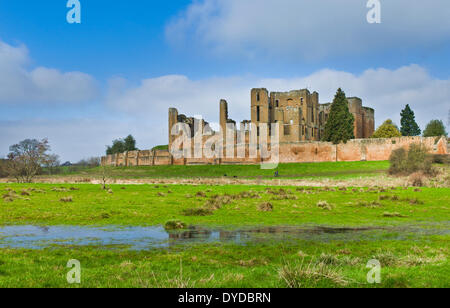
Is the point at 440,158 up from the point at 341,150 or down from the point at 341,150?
down

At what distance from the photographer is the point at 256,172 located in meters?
68.1

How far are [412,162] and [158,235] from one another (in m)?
44.5

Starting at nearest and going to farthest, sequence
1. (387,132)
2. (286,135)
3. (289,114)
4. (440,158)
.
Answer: (440,158), (387,132), (286,135), (289,114)

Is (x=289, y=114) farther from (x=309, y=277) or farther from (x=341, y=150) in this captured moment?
(x=309, y=277)

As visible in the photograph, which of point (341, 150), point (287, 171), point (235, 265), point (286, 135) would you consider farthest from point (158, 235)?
point (286, 135)

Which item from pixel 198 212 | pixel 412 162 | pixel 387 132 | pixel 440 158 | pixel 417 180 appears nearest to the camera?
pixel 198 212

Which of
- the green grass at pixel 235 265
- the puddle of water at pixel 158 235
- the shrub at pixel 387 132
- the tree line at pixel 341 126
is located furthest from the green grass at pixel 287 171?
the green grass at pixel 235 265

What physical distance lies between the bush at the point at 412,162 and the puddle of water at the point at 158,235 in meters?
36.1

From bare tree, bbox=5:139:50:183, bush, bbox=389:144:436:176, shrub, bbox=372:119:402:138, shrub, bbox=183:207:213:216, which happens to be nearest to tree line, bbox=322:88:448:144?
shrub, bbox=372:119:402:138

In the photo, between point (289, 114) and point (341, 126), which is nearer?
point (341, 126)

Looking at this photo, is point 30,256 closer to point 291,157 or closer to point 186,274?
point 186,274

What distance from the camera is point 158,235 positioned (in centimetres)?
1189

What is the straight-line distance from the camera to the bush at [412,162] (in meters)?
45.3
